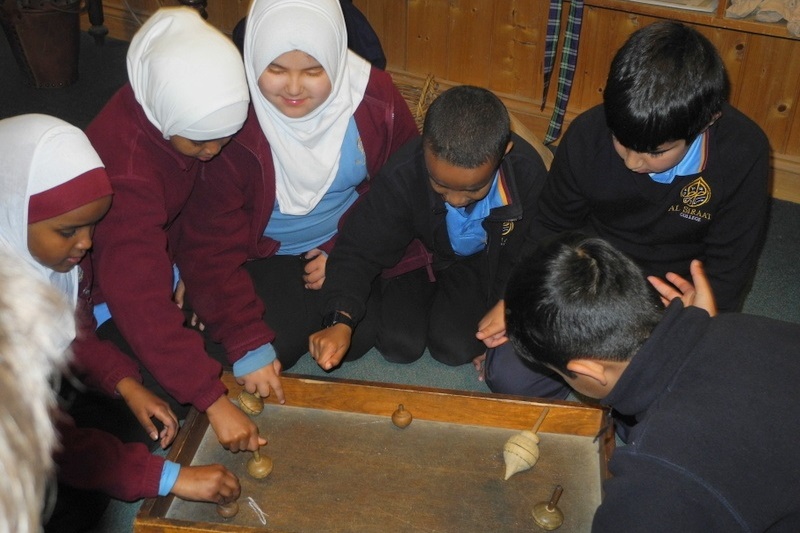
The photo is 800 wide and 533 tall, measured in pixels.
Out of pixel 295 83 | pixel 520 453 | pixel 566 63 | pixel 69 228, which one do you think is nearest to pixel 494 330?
pixel 520 453

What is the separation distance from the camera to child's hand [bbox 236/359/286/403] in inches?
56.2

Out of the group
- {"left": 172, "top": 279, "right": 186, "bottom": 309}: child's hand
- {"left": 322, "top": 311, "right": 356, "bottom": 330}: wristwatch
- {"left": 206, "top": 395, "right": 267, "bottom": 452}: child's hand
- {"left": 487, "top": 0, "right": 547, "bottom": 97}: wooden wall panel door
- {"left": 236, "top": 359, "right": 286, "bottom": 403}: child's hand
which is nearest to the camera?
{"left": 206, "top": 395, "right": 267, "bottom": 452}: child's hand

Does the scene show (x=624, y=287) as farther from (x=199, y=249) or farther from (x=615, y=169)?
(x=199, y=249)

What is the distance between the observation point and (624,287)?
106 centimetres

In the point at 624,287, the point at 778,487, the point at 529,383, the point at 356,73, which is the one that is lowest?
the point at 529,383

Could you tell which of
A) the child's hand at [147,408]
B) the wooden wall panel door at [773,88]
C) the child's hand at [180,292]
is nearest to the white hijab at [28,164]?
the child's hand at [147,408]

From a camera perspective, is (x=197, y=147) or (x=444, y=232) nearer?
(x=197, y=147)

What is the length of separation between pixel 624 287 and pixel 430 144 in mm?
575

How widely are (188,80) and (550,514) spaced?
98 cm

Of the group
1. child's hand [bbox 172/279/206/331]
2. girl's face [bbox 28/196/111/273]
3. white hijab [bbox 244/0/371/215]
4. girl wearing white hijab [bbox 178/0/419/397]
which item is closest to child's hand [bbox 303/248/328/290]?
girl wearing white hijab [bbox 178/0/419/397]

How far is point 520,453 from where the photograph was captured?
1265 mm

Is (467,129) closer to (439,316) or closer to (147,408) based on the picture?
(439,316)

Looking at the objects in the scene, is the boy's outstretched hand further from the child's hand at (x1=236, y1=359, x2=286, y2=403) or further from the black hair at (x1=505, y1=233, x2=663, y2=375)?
the child's hand at (x1=236, y1=359, x2=286, y2=403)

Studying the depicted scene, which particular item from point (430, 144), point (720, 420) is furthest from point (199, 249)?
point (720, 420)
